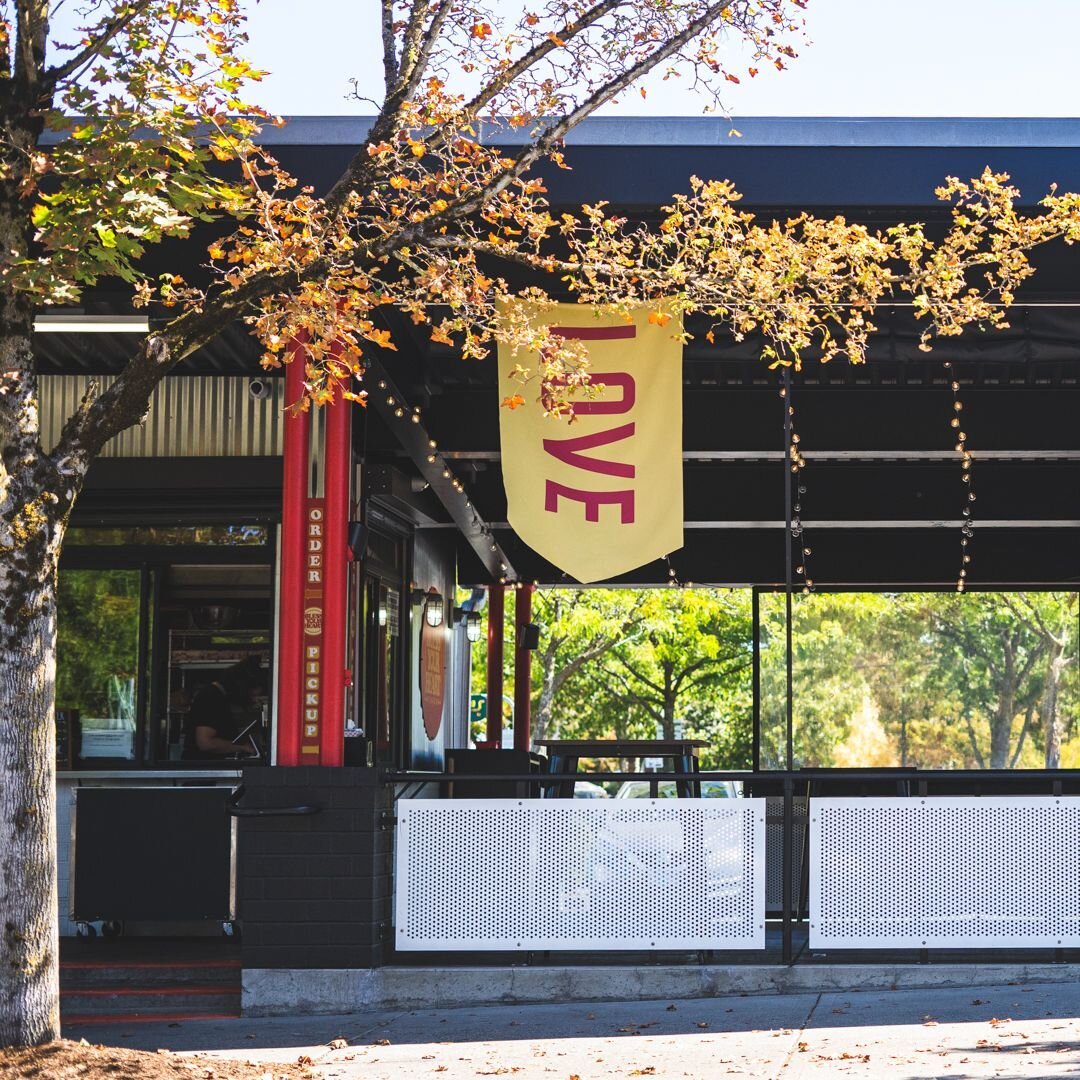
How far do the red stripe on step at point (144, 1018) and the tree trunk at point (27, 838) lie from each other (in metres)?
1.77

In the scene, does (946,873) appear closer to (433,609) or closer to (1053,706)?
(433,609)

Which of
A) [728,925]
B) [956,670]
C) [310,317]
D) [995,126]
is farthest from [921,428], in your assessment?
[956,670]

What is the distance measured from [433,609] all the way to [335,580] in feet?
19.1

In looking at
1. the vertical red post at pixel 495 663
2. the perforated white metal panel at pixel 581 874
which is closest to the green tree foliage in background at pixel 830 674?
the vertical red post at pixel 495 663

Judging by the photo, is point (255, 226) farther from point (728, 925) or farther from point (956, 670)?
point (956, 670)

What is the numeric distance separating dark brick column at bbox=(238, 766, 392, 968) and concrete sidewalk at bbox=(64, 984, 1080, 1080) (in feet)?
1.17

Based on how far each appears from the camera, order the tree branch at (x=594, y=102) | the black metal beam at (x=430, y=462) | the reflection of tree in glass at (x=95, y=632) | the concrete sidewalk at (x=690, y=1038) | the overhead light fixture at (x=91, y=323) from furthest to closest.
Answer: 1. the reflection of tree in glass at (x=95, y=632)
2. the black metal beam at (x=430, y=462)
3. the overhead light fixture at (x=91, y=323)
4. the tree branch at (x=594, y=102)
5. the concrete sidewalk at (x=690, y=1038)

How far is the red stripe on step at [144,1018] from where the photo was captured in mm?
8008

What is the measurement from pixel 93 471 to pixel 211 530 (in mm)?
859

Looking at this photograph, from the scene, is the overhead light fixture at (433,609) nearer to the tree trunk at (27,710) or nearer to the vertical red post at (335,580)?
the vertical red post at (335,580)

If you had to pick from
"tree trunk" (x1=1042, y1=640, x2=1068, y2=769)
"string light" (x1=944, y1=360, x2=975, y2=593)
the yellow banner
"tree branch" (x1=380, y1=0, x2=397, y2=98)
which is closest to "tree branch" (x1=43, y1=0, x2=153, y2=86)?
"tree branch" (x1=380, y1=0, x2=397, y2=98)

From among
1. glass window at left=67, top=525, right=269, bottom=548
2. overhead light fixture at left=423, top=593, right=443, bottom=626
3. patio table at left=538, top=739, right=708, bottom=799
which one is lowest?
patio table at left=538, top=739, right=708, bottom=799

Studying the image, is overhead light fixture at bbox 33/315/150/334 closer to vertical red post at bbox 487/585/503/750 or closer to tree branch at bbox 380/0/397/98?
tree branch at bbox 380/0/397/98

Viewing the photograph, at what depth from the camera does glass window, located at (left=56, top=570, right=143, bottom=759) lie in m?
10.3
